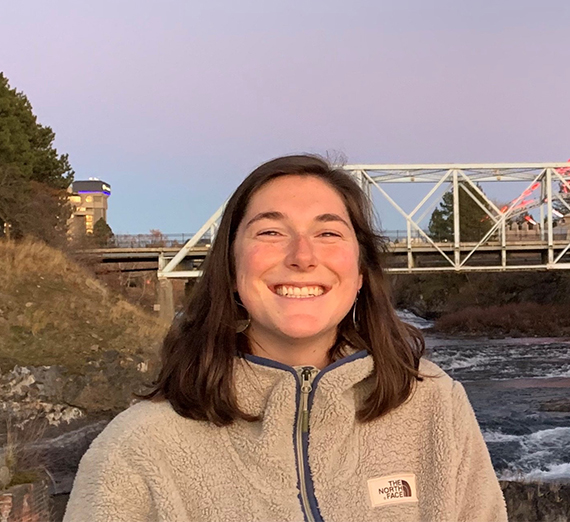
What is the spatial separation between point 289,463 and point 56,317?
17114 millimetres

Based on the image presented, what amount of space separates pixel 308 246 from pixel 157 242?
3871cm

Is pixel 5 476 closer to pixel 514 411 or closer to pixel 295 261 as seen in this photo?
pixel 295 261

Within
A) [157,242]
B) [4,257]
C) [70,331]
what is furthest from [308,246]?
[157,242]

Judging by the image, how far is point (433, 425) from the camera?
194 centimetres

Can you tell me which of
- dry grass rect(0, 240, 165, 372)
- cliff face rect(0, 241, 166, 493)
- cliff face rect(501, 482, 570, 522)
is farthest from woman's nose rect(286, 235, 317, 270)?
dry grass rect(0, 240, 165, 372)

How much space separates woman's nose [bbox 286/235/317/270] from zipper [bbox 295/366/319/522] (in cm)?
30

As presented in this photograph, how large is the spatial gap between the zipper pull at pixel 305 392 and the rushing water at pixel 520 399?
66cm

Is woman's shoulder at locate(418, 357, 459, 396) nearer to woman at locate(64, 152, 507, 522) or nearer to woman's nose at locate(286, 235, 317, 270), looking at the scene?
woman at locate(64, 152, 507, 522)

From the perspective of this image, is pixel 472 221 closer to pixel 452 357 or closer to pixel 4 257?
pixel 452 357

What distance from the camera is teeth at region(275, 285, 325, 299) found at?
1956 millimetres

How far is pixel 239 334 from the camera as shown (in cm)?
207

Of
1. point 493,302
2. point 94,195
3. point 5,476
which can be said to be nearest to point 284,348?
point 5,476

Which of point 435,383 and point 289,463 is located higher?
point 435,383

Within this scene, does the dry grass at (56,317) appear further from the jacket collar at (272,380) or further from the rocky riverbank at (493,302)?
the rocky riverbank at (493,302)
